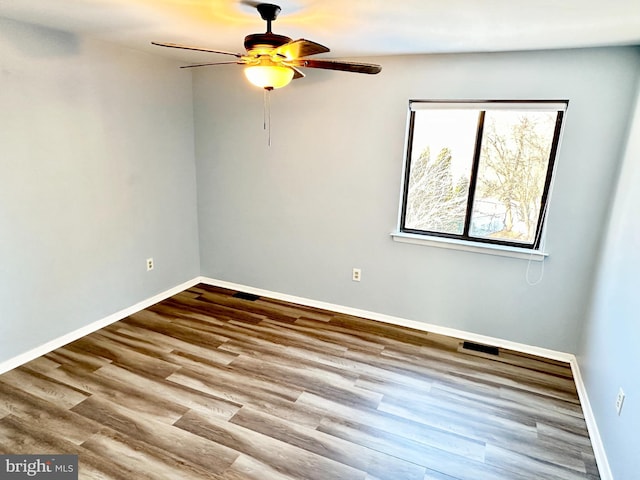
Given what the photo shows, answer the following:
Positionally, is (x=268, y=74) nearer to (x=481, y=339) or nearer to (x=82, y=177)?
(x=82, y=177)

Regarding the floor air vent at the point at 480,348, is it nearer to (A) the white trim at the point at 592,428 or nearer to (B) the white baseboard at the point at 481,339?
(B) the white baseboard at the point at 481,339

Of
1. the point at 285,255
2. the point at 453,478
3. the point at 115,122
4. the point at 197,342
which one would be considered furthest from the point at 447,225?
the point at 115,122

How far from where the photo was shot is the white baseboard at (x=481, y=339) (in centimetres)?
213

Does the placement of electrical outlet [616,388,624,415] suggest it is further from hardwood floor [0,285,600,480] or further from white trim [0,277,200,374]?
white trim [0,277,200,374]

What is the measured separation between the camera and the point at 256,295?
13.4ft

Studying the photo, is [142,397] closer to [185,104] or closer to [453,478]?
[453,478]

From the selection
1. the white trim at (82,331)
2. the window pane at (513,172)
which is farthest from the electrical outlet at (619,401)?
the white trim at (82,331)

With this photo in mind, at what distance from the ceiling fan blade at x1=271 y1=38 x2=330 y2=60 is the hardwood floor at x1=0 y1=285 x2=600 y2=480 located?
2026 mm

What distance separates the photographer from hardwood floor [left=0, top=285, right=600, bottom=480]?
2000 mm

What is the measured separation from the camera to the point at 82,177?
2979mm

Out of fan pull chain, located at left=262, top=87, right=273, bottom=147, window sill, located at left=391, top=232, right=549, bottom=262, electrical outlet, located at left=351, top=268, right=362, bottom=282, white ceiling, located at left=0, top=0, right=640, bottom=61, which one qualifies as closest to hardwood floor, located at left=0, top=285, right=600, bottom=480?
electrical outlet, located at left=351, top=268, right=362, bottom=282

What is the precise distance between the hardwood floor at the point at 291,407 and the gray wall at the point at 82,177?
1.31ft

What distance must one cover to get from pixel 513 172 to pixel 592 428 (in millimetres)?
1794

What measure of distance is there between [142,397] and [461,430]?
6.47 ft
